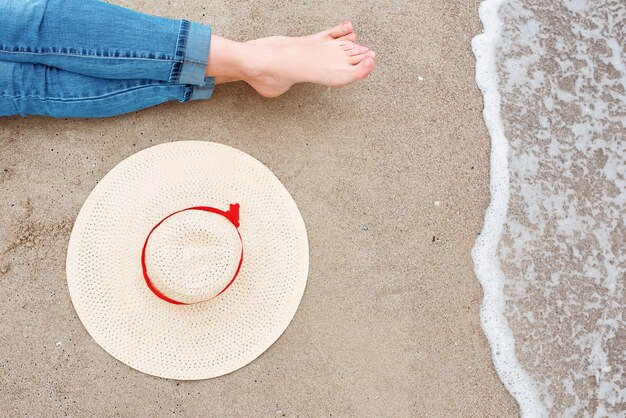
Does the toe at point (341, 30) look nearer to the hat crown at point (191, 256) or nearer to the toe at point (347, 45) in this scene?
the toe at point (347, 45)

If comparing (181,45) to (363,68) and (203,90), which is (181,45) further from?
(363,68)

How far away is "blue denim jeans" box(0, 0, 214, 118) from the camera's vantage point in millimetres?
1165

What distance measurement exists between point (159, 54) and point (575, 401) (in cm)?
131

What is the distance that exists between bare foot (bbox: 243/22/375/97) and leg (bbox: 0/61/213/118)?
0.44 ft

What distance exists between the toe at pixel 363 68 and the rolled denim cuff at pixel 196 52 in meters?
0.35

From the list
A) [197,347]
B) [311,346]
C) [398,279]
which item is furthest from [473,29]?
[197,347]

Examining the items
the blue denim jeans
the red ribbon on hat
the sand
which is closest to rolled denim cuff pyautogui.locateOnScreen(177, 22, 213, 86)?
the blue denim jeans

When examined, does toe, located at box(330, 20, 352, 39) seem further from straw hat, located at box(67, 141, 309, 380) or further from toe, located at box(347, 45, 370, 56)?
straw hat, located at box(67, 141, 309, 380)

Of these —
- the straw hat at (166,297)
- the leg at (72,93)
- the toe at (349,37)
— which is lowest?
the straw hat at (166,297)

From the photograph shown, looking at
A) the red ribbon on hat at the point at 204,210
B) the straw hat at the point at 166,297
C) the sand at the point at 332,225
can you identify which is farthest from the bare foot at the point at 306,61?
the red ribbon on hat at the point at 204,210

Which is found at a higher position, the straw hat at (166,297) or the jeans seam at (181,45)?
the jeans seam at (181,45)

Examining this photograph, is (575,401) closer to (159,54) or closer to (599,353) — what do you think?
(599,353)

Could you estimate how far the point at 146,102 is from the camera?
1.32 m

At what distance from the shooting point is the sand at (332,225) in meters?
1.28
